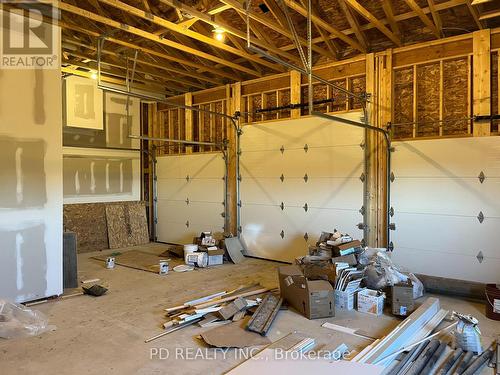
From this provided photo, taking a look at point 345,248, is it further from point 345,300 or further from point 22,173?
point 22,173

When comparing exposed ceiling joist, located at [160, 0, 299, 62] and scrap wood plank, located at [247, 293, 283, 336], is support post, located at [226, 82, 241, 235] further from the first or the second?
scrap wood plank, located at [247, 293, 283, 336]

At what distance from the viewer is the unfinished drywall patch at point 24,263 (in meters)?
4.00

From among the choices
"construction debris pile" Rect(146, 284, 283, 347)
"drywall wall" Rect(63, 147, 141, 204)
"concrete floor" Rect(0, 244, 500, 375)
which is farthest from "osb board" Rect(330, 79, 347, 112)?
"drywall wall" Rect(63, 147, 141, 204)

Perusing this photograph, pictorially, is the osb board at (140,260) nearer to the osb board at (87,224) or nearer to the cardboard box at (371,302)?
the osb board at (87,224)

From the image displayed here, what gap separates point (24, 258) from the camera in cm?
412

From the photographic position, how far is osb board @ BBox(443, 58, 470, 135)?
4.78 m

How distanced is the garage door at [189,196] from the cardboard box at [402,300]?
4.04m

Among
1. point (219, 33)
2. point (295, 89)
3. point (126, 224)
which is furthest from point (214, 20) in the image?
point (126, 224)

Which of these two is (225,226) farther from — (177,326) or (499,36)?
(499,36)

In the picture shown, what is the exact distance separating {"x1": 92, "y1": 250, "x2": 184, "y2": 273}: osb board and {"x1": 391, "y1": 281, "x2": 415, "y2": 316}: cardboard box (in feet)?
11.6

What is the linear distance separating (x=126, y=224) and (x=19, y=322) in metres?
4.64

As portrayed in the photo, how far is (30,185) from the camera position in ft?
13.6

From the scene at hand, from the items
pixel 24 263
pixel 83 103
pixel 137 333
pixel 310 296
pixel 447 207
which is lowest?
pixel 137 333

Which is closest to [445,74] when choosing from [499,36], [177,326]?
[499,36]
